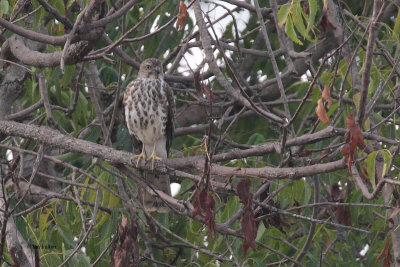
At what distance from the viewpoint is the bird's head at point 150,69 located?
5363 millimetres

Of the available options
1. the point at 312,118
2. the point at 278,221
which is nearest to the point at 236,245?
the point at 278,221

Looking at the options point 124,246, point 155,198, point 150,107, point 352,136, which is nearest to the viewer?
point 352,136

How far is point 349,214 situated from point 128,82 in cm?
212

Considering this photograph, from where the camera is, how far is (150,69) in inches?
212

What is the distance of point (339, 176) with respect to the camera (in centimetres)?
485

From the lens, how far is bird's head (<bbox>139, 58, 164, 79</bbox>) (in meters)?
5.36

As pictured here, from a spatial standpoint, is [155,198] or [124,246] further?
[155,198]

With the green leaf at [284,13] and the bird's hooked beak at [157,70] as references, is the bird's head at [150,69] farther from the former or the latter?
the green leaf at [284,13]

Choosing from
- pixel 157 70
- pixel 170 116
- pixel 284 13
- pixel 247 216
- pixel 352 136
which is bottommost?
pixel 170 116

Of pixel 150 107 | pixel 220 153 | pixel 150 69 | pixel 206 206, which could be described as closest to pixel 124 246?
pixel 206 206

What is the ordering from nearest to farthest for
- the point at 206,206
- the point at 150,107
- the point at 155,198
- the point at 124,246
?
the point at 206,206, the point at 124,246, the point at 155,198, the point at 150,107

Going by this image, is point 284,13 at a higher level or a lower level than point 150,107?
higher

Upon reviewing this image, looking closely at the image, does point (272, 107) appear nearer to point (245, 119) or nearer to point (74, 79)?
point (245, 119)

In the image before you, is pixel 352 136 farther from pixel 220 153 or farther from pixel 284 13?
pixel 220 153
